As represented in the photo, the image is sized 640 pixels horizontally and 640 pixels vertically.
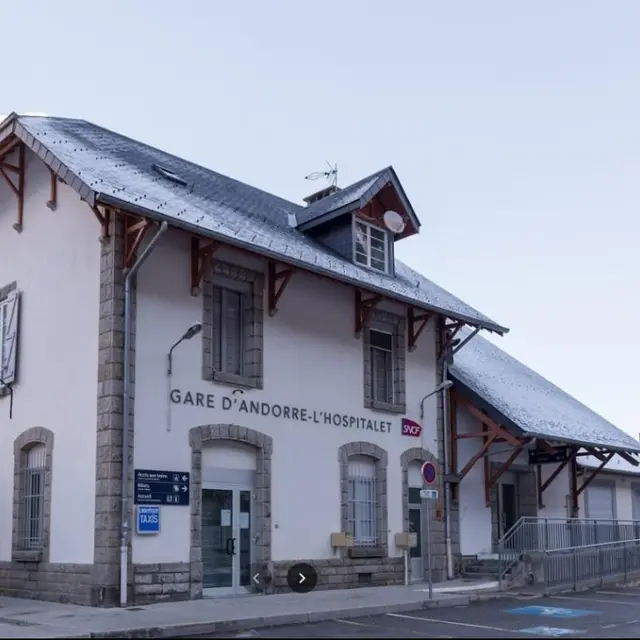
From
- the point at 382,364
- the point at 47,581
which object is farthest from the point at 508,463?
the point at 47,581

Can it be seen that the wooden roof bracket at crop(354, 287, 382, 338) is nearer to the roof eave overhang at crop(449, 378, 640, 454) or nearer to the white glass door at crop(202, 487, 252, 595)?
Answer: the roof eave overhang at crop(449, 378, 640, 454)

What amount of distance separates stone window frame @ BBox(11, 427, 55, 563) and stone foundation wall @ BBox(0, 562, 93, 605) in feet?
0.56

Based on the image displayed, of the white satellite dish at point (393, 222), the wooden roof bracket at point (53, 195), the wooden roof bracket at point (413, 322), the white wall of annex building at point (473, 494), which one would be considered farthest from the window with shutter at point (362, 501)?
the wooden roof bracket at point (53, 195)

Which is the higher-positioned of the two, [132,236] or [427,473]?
[132,236]

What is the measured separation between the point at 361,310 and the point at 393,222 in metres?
2.67

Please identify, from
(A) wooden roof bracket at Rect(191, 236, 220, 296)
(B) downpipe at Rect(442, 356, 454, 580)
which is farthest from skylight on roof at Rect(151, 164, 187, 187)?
(B) downpipe at Rect(442, 356, 454, 580)

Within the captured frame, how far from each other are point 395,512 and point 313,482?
102 inches

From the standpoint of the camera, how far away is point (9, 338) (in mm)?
17469

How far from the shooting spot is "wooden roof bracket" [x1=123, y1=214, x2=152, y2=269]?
→ 14.8 metres

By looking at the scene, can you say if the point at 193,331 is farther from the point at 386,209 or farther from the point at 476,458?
the point at 476,458

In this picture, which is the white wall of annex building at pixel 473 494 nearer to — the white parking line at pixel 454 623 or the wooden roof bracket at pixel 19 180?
the white parking line at pixel 454 623

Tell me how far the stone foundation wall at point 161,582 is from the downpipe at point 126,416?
25cm

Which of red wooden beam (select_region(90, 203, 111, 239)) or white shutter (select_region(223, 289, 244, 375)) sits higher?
red wooden beam (select_region(90, 203, 111, 239))

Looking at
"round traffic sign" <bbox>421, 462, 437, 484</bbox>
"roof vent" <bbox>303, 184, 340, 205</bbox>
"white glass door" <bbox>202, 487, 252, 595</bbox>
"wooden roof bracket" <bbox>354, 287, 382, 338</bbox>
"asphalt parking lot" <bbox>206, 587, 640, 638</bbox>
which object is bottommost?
"asphalt parking lot" <bbox>206, 587, 640, 638</bbox>
